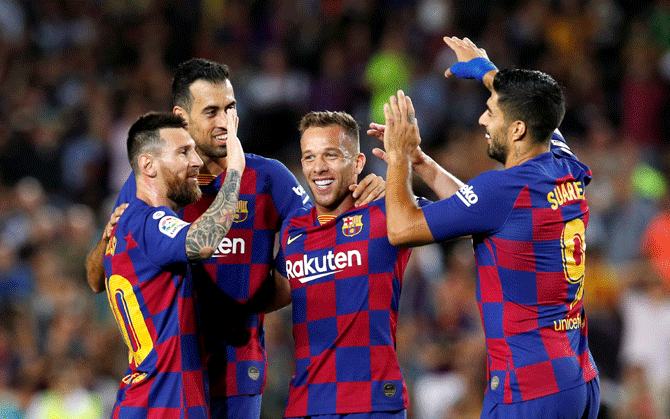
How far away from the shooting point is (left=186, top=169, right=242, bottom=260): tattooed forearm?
4.36 meters

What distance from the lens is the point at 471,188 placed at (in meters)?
4.38

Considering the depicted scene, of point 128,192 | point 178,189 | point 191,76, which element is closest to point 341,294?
point 178,189

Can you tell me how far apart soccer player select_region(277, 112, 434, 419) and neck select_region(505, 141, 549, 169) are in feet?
2.48

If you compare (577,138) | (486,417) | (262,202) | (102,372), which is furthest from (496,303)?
(577,138)

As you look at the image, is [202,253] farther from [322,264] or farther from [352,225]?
[352,225]

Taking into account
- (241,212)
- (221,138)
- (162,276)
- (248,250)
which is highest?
(221,138)

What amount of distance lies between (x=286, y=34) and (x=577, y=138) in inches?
183

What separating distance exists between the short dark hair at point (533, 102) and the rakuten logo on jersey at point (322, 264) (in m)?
1.08

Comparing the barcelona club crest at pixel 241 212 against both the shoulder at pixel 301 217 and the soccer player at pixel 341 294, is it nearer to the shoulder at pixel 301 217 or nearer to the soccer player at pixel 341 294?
the shoulder at pixel 301 217

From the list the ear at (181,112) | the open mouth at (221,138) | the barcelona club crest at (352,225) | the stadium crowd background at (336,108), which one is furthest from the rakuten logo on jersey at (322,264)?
the stadium crowd background at (336,108)

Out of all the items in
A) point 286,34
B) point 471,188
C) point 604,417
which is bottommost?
point 604,417

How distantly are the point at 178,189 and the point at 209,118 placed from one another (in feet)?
2.22

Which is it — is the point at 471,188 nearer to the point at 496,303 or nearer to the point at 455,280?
the point at 496,303

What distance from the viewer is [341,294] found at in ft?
15.3
